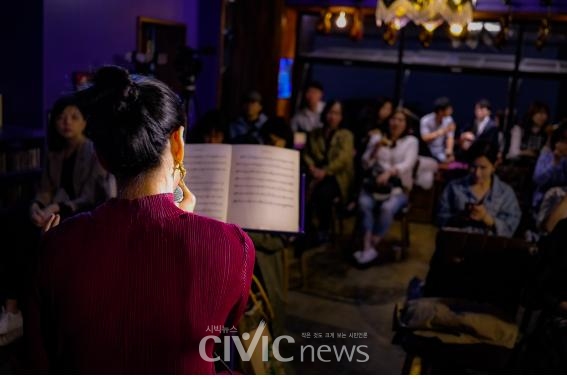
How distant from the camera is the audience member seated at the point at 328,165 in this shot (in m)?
5.51

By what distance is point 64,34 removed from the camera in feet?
18.1

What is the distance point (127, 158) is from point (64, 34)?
493cm

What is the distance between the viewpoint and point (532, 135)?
708 cm

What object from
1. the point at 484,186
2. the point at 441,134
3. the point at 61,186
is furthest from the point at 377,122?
the point at 61,186

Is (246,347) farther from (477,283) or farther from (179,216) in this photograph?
(179,216)

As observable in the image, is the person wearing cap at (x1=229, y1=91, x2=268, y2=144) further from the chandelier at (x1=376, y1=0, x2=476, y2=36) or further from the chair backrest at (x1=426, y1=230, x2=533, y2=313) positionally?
the chair backrest at (x1=426, y1=230, x2=533, y2=313)

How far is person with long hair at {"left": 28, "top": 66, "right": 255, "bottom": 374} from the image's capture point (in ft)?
3.66

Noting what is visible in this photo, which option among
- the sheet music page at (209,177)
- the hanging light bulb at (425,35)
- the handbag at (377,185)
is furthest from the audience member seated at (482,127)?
the sheet music page at (209,177)

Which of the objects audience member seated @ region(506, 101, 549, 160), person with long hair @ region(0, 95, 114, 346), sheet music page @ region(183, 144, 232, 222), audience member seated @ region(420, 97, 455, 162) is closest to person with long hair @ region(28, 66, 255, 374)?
sheet music page @ region(183, 144, 232, 222)

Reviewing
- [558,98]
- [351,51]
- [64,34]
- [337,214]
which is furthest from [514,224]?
[351,51]

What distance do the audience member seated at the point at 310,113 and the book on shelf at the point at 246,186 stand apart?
454cm

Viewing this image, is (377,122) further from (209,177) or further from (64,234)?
(64,234)

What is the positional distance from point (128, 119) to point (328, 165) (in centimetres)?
460

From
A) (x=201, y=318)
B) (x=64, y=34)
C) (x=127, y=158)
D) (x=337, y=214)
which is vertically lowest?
(x=337, y=214)
